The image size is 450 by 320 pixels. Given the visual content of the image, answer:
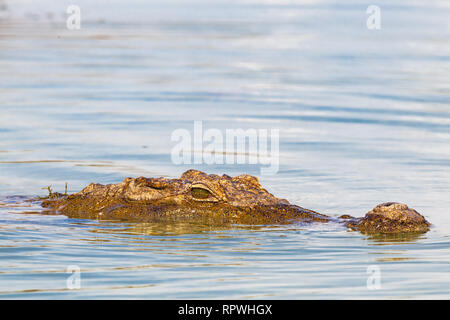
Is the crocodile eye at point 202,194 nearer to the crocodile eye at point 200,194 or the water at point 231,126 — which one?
the crocodile eye at point 200,194

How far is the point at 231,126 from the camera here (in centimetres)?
2012

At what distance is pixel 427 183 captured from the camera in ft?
50.2

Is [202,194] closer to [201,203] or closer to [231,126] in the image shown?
[201,203]

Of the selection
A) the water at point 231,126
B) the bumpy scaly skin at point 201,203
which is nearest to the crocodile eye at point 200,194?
the bumpy scaly skin at point 201,203

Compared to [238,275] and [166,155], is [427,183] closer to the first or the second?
[166,155]

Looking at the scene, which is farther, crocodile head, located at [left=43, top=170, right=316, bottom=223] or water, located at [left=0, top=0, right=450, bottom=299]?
crocodile head, located at [left=43, top=170, right=316, bottom=223]

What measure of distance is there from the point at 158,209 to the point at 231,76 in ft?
49.1

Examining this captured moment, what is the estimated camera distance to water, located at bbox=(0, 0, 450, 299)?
10.2 meters

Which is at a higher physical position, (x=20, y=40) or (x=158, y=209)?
(x=20, y=40)

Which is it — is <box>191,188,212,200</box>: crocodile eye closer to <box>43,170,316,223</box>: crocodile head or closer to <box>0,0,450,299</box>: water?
<box>43,170,316,223</box>: crocodile head

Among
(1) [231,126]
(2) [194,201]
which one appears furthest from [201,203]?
(1) [231,126]

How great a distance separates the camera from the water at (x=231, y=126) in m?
Result: 10.2

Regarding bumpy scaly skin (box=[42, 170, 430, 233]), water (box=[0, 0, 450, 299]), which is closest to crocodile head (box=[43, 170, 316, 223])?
bumpy scaly skin (box=[42, 170, 430, 233])
